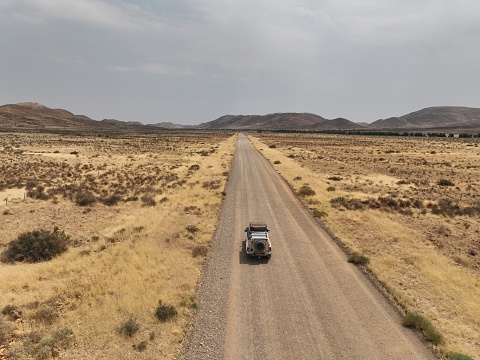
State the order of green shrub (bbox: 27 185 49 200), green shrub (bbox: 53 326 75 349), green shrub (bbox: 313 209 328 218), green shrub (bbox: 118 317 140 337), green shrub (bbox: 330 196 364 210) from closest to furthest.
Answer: green shrub (bbox: 53 326 75 349) → green shrub (bbox: 118 317 140 337) → green shrub (bbox: 313 209 328 218) → green shrub (bbox: 330 196 364 210) → green shrub (bbox: 27 185 49 200)

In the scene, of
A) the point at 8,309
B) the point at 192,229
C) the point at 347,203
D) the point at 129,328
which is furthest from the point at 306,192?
the point at 8,309

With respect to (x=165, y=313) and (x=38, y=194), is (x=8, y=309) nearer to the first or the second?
(x=165, y=313)

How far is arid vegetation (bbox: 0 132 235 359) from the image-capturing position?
38.2 ft

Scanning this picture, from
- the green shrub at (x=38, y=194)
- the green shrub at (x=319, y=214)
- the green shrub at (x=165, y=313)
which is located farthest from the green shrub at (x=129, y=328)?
the green shrub at (x=38, y=194)

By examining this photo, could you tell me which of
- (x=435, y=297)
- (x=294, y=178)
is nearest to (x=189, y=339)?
(x=435, y=297)

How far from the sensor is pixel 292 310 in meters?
13.5

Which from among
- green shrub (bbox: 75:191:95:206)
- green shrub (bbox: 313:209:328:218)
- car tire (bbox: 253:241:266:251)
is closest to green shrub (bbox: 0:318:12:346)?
car tire (bbox: 253:241:266:251)

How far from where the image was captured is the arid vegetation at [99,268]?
1165 cm

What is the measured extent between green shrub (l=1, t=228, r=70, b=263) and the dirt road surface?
9764mm

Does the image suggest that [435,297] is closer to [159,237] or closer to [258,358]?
[258,358]

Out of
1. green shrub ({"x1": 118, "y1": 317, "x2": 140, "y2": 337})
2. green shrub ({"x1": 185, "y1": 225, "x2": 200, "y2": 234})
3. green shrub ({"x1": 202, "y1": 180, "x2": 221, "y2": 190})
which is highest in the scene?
green shrub ({"x1": 202, "y1": 180, "x2": 221, "y2": 190})

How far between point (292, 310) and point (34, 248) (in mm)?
15580

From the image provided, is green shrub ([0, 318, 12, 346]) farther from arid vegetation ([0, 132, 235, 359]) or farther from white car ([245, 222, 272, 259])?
white car ([245, 222, 272, 259])

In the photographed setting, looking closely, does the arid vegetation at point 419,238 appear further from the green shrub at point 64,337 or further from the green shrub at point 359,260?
the green shrub at point 64,337
